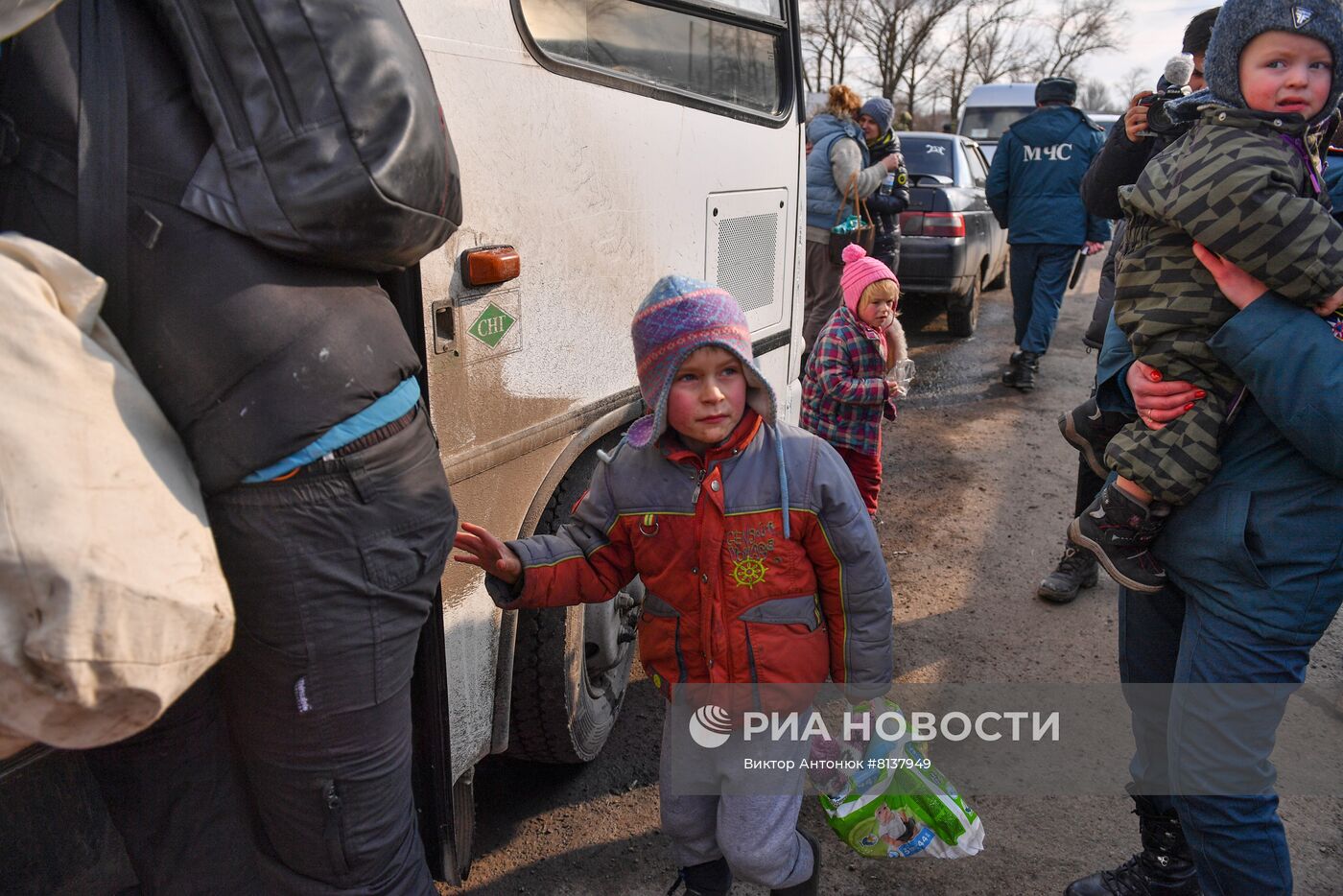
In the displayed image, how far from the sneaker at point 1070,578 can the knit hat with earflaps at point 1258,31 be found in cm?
249

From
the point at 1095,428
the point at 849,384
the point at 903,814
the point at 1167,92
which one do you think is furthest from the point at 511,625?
the point at 1167,92

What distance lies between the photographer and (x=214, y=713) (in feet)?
5.36

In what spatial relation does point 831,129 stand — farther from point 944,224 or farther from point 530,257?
point 530,257

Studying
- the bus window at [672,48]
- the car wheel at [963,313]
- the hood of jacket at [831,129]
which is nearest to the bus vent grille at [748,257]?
the bus window at [672,48]

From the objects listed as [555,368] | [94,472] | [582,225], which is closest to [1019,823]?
[555,368]

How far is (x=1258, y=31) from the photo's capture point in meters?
1.83

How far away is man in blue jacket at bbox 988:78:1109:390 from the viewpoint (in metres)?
6.78

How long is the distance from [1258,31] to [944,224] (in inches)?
270

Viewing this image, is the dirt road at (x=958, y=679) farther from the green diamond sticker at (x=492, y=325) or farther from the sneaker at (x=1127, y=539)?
the green diamond sticker at (x=492, y=325)

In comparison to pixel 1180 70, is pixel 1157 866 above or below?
below

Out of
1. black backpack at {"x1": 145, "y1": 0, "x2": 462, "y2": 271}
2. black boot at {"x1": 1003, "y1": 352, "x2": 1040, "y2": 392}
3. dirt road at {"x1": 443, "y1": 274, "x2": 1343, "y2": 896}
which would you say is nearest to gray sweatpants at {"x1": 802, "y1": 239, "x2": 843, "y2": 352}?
dirt road at {"x1": 443, "y1": 274, "x2": 1343, "y2": 896}

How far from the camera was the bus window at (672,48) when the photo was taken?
7.14ft

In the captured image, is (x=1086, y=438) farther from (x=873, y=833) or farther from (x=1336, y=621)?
(x=1336, y=621)

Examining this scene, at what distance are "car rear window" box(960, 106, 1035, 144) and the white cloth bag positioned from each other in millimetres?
20128
